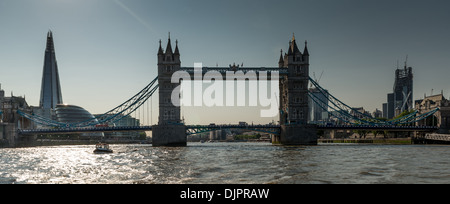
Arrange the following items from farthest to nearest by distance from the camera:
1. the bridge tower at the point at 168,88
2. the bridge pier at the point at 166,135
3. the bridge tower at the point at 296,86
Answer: the bridge tower at the point at 296,86 → the bridge tower at the point at 168,88 → the bridge pier at the point at 166,135

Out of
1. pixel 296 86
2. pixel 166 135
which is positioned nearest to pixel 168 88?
pixel 166 135

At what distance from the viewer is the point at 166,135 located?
75.9 meters

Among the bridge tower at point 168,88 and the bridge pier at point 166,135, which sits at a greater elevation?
the bridge tower at point 168,88

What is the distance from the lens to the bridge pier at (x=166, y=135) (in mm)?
75750

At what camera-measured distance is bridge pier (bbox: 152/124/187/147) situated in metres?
75.8

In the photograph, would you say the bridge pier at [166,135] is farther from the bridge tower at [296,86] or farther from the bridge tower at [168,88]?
the bridge tower at [296,86]

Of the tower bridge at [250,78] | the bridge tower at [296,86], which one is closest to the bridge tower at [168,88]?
the tower bridge at [250,78]

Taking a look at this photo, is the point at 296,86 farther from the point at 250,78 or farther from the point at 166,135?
the point at 166,135

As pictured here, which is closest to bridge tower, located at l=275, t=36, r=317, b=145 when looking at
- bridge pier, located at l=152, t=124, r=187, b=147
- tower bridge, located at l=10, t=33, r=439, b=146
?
tower bridge, located at l=10, t=33, r=439, b=146

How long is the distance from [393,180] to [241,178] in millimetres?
8374
